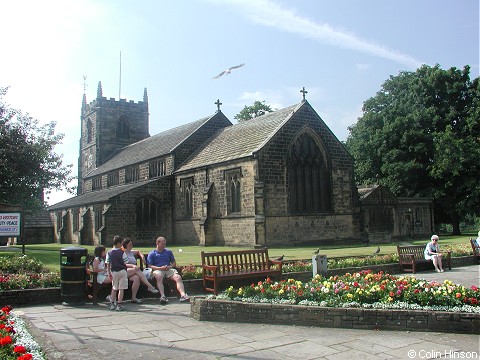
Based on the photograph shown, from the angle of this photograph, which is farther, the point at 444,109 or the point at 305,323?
the point at 444,109

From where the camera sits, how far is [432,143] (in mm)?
45188

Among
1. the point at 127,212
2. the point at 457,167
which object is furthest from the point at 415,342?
the point at 457,167

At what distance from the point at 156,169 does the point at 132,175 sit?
5.38 metres

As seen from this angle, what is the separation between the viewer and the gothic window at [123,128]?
57.4 meters

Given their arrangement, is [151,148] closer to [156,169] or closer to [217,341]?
[156,169]

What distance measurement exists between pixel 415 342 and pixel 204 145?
32.7 meters

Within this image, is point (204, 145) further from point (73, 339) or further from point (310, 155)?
point (73, 339)

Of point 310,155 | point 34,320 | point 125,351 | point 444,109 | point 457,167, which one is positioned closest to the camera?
point 125,351

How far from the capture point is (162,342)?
7047 mm

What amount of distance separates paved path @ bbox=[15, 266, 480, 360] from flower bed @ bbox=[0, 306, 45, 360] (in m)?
0.20

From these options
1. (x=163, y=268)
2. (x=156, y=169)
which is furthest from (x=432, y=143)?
(x=163, y=268)

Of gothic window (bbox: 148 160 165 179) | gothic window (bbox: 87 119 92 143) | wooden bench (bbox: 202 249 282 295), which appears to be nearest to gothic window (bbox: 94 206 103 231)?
gothic window (bbox: 148 160 165 179)

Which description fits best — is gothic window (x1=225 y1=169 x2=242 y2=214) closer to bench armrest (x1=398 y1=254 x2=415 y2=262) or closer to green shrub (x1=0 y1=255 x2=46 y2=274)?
bench armrest (x1=398 y1=254 x2=415 y2=262)

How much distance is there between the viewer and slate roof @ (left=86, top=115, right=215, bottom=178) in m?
40.2
